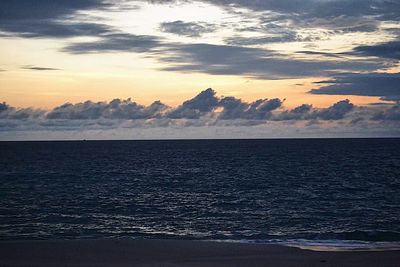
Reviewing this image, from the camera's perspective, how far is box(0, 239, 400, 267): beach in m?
20.9

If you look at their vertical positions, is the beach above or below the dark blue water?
above

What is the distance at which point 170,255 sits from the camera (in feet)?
75.5

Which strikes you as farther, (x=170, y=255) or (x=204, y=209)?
(x=204, y=209)

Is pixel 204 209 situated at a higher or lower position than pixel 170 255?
lower

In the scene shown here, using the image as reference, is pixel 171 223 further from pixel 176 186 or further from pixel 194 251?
pixel 176 186

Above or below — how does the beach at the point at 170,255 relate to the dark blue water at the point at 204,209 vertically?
above

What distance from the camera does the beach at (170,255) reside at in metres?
20.9

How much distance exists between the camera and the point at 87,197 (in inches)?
1918

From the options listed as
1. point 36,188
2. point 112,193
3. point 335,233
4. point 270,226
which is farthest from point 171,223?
point 36,188

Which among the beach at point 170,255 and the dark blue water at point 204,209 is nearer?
the beach at point 170,255

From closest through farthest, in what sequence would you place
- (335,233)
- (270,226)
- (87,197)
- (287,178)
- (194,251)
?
(194,251), (335,233), (270,226), (87,197), (287,178)

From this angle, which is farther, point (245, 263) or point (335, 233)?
point (335, 233)

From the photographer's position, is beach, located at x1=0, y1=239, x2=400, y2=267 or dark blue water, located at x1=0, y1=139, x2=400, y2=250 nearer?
beach, located at x1=0, y1=239, x2=400, y2=267

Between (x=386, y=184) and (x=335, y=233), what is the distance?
3313 cm
